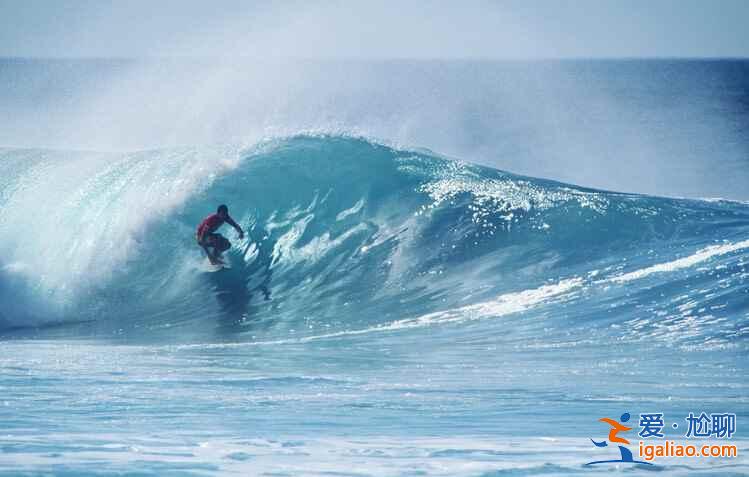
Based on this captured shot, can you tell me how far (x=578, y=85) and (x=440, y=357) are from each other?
178 ft

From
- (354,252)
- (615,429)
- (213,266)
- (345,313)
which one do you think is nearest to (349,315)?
(345,313)

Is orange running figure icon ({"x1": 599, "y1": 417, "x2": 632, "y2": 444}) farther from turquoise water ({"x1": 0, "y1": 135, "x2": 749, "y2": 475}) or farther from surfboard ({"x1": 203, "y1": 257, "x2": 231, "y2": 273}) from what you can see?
surfboard ({"x1": 203, "y1": 257, "x2": 231, "y2": 273})

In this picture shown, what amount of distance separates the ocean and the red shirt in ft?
2.30

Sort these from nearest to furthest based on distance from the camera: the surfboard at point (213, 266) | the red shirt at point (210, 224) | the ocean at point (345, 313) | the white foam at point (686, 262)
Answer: the ocean at point (345, 313)
the white foam at point (686, 262)
the red shirt at point (210, 224)
the surfboard at point (213, 266)

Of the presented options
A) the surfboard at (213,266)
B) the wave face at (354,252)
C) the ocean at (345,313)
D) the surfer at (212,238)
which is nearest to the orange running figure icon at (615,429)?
the ocean at (345,313)

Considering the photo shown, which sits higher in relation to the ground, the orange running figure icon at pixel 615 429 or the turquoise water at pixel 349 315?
the turquoise water at pixel 349 315

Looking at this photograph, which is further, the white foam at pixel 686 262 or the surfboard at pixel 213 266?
the surfboard at pixel 213 266

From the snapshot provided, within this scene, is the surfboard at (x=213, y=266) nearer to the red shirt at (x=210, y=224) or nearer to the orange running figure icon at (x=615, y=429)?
the red shirt at (x=210, y=224)

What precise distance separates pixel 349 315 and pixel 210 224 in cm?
235

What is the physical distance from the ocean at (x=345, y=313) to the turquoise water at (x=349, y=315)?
0.03m

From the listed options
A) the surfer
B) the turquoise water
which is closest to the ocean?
the turquoise water

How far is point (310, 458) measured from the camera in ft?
18.8

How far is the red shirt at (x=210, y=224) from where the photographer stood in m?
12.9

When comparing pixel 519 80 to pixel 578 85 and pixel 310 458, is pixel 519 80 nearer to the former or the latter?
pixel 578 85
